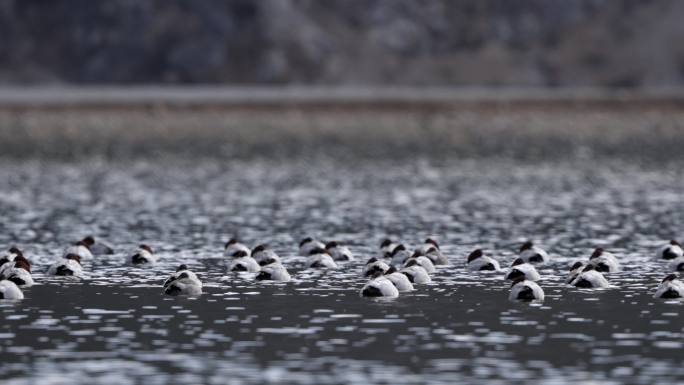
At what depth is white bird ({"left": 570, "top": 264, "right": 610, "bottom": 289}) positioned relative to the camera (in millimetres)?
36625

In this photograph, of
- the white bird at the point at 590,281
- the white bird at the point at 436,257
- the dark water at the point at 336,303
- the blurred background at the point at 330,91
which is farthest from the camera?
the blurred background at the point at 330,91

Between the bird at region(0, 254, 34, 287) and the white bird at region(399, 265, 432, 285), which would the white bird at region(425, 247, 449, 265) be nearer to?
the white bird at region(399, 265, 432, 285)

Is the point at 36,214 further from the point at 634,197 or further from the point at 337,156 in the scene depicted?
the point at 337,156

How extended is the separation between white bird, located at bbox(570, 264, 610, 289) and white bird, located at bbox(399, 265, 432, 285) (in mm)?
3436

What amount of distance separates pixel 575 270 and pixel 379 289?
5.90 m

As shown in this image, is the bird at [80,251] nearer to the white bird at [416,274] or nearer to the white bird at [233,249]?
the white bird at [233,249]

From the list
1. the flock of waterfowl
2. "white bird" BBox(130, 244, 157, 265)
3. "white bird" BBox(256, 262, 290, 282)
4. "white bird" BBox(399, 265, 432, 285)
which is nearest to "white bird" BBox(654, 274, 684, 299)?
the flock of waterfowl

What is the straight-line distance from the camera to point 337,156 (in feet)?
327

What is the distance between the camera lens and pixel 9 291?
3484cm

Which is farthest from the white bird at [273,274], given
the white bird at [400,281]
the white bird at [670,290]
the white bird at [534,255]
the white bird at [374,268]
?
the white bird at [670,290]

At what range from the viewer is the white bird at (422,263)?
126 ft

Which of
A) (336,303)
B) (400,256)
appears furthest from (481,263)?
(336,303)

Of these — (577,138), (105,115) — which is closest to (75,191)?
(577,138)

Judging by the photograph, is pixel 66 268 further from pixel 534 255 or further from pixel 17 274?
pixel 534 255
